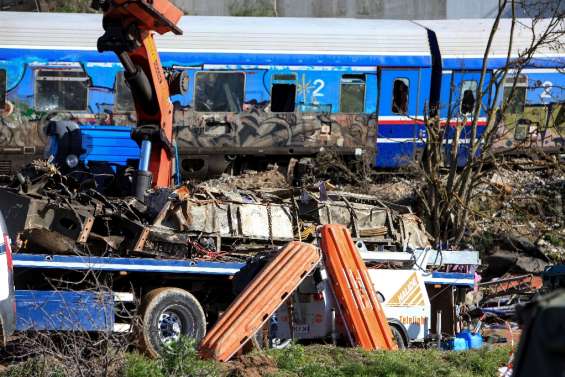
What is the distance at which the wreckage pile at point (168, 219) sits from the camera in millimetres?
11445

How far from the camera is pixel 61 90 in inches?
829

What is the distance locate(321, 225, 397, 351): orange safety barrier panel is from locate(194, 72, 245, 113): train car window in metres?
10.2

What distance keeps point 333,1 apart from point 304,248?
2498 centimetres

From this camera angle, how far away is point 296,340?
38.0 feet

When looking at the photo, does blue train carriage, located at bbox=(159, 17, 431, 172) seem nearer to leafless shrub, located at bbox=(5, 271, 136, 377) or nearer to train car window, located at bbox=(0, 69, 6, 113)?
train car window, located at bbox=(0, 69, 6, 113)

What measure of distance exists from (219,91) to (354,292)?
35.6 ft

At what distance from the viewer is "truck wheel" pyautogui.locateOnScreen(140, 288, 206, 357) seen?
1104cm

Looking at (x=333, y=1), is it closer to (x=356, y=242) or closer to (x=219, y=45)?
(x=219, y=45)

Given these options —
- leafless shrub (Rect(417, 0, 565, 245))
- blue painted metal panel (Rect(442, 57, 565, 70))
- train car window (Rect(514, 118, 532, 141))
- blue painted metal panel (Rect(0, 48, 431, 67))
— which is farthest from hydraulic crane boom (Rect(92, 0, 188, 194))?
train car window (Rect(514, 118, 532, 141))

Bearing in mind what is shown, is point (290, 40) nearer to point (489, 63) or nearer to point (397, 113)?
point (397, 113)

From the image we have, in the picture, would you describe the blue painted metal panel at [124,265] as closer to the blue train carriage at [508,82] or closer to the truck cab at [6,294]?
the truck cab at [6,294]

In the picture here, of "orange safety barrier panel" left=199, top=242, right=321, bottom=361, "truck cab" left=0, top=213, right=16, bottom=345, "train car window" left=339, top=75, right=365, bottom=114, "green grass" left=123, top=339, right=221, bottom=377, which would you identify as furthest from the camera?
"train car window" left=339, top=75, right=365, bottom=114

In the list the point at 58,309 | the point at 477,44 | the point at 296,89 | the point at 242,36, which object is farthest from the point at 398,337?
the point at 477,44

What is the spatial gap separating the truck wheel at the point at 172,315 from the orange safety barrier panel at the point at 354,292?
1.67 m
